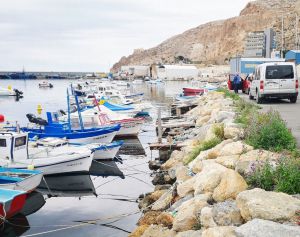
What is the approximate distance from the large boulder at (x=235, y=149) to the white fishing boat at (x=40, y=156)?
29.0 ft

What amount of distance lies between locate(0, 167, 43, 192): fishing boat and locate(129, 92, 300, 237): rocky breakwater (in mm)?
4449

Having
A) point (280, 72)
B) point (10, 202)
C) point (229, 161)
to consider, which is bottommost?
point (10, 202)

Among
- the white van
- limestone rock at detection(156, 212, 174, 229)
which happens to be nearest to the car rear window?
the white van

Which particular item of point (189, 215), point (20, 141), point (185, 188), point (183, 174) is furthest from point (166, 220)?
point (20, 141)

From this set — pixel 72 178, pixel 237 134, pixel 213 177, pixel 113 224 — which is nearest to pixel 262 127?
pixel 237 134

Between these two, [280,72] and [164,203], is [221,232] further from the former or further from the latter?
[280,72]

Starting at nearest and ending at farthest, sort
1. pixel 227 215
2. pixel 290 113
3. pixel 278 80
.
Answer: pixel 227 215, pixel 290 113, pixel 278 80

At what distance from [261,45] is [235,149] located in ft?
297

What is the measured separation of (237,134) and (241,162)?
3365mm

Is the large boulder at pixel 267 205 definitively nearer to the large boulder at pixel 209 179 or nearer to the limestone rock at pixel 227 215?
the limestone rock at pixel 227 215

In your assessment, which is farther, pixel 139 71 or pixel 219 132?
pixel 139 71

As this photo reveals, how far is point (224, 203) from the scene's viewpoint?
8312 mm

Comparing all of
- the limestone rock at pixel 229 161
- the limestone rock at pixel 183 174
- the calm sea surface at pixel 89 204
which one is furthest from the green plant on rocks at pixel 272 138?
the calm sea surface at pixel 89 204

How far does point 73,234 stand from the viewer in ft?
41.4
